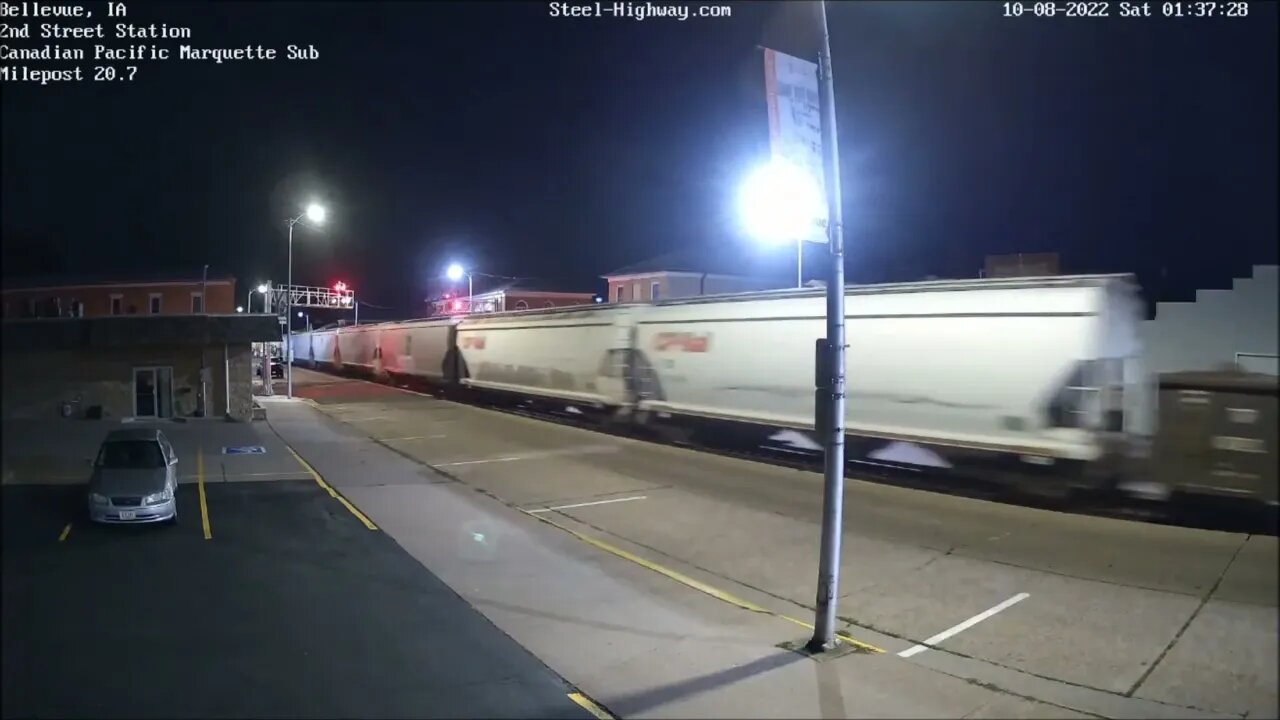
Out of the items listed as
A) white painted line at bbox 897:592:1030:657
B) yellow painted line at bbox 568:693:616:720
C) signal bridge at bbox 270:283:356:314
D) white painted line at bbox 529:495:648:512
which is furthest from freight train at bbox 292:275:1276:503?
signal bridge at bbox 270:283:356:314

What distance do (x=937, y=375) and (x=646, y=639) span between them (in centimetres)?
685

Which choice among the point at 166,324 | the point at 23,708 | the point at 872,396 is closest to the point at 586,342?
the point at 872,396

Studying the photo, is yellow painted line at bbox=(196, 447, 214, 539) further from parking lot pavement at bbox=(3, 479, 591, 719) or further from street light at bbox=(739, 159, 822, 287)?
street light at bbox=(739, 159, 822, 287)

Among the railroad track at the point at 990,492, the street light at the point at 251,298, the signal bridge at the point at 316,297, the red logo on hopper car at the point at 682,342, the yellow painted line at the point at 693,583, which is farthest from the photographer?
the red logo on hopper car at the point at 682,342

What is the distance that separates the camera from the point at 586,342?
→ 1978 centimetres

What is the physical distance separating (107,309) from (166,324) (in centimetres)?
40

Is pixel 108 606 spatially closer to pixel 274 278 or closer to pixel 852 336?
pixel 274 278

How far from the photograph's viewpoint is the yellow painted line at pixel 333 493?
9.46 metres

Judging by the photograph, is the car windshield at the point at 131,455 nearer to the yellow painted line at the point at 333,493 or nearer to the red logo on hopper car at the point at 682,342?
the yellow painted line at the point at 333,493

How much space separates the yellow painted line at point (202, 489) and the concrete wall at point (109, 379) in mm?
819

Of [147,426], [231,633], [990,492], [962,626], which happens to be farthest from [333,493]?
[990,492]

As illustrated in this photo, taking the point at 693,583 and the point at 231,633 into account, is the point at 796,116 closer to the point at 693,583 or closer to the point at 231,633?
the point at 693,583

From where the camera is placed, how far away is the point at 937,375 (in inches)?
424

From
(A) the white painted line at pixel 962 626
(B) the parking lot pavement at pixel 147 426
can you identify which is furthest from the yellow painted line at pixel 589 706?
(B) the parking lot pavement at pixel 147 426
